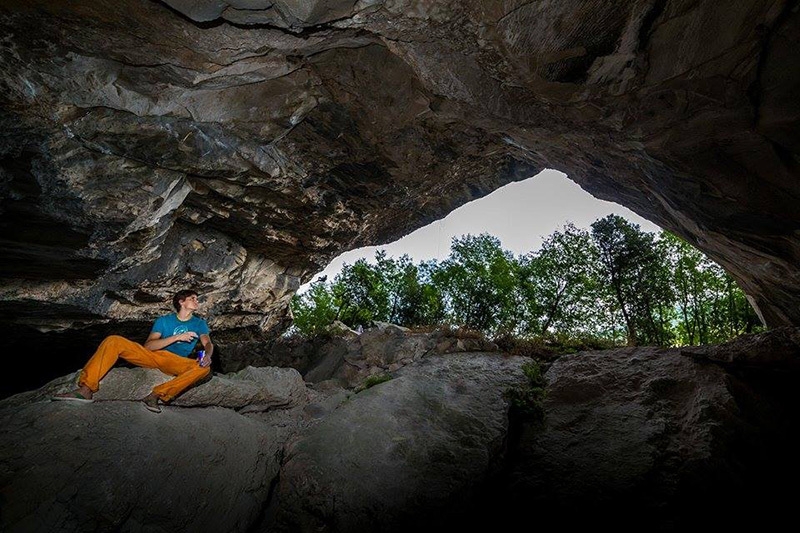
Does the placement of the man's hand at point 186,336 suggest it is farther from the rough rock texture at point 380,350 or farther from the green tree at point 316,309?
the green tree at point 316,309

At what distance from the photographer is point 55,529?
3381mm

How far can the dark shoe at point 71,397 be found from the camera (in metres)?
4.59

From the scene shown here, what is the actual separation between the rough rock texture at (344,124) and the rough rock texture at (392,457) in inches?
231

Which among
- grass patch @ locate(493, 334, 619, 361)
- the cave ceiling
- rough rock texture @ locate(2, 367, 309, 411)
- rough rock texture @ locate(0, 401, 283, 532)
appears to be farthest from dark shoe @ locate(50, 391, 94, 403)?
grass patch @ locate(493, 334, 619, 361)

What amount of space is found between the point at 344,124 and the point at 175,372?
633 centimetres

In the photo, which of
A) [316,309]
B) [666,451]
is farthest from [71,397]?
[316,309]

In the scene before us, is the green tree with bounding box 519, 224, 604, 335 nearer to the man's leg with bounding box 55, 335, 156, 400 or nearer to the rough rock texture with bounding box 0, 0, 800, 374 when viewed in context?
the rough rock texture with bounding box 0, 0, 800, 374

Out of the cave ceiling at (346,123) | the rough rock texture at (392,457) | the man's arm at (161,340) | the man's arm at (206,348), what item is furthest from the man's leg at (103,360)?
the cave ceiling at (346,123)

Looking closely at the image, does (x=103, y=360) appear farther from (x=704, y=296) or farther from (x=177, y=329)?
(x=704, y=296)

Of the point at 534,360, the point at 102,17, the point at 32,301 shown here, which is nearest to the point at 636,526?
the point at 534,360

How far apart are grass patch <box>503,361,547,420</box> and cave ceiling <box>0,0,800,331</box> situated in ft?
15.9

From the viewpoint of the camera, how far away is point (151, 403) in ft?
17.1

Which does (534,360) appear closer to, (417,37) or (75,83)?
(417,37)

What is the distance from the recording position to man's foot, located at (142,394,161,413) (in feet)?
16.8
